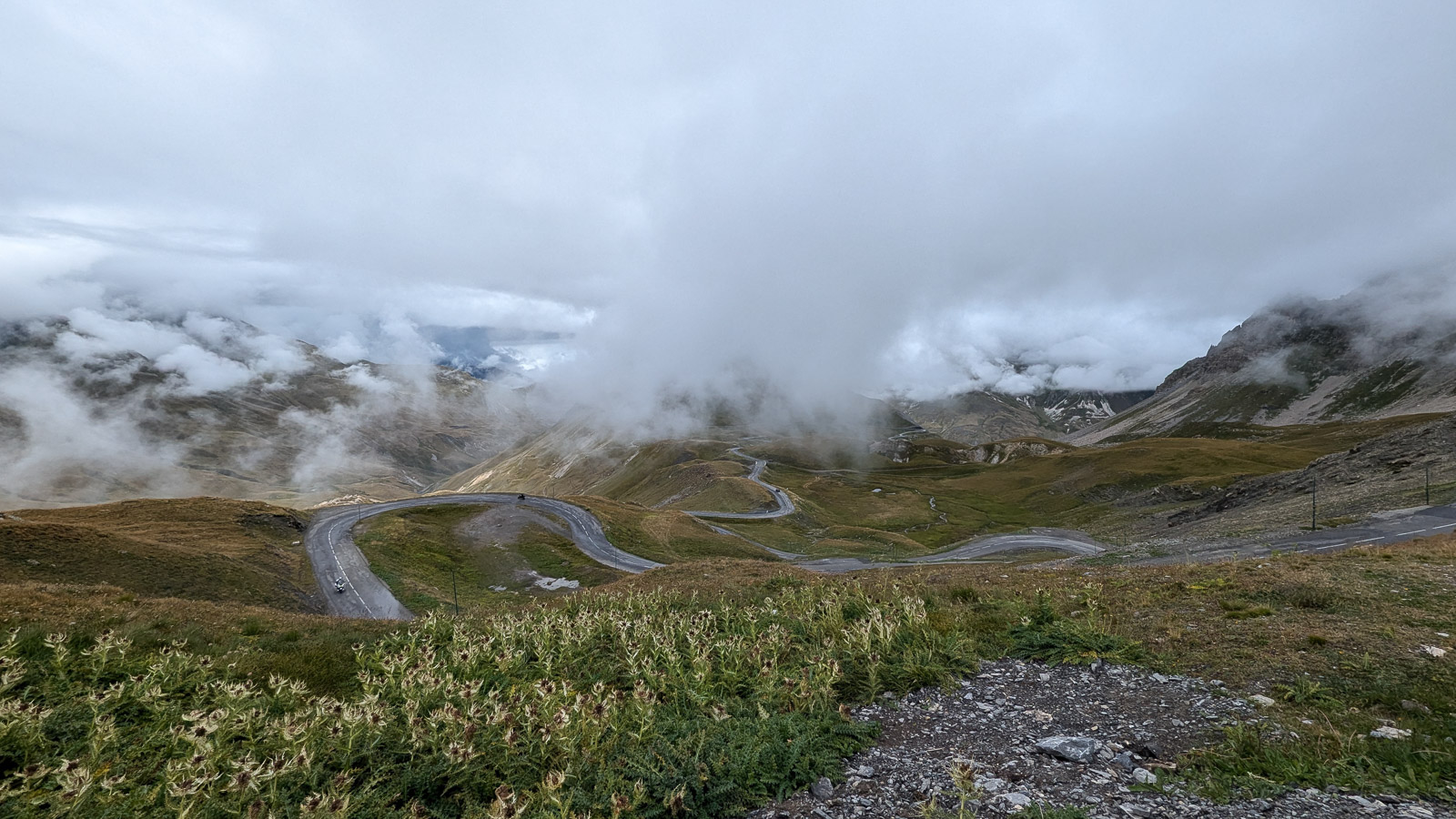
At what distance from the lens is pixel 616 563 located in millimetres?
79938

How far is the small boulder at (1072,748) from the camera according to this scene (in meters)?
7.91

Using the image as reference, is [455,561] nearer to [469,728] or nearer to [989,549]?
[469,728]

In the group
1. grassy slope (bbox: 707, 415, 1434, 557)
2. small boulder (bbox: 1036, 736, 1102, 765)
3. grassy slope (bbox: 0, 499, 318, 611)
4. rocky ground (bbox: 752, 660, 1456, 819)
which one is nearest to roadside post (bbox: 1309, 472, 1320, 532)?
grassy slope (bbox: 707, 415, 1434, 557)

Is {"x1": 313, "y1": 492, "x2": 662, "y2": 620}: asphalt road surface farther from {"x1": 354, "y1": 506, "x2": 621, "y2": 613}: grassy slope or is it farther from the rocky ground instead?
the rocky ground

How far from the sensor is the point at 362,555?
70125 mm

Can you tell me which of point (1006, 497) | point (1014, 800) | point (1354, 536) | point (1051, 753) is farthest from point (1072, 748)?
point (1006, 497)

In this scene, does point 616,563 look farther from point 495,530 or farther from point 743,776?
point 743,776

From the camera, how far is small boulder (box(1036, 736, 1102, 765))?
7910 mm

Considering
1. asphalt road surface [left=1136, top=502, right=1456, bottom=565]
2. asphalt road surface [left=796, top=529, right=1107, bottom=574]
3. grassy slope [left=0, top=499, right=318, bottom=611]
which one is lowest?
asphalt road surface [left=796, top=529, right=1107, bottom=574]

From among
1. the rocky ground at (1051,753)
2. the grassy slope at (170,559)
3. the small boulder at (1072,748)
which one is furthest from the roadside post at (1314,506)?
the grassy slope at (170,559)

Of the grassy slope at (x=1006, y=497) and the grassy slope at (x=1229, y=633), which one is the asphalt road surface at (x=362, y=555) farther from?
the grassy slope at (x=1006, y=497)

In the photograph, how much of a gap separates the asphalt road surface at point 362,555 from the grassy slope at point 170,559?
2.10 meters

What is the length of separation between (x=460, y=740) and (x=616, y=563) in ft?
247

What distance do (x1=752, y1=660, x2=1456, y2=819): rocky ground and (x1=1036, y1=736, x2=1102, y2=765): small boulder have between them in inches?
0.6
